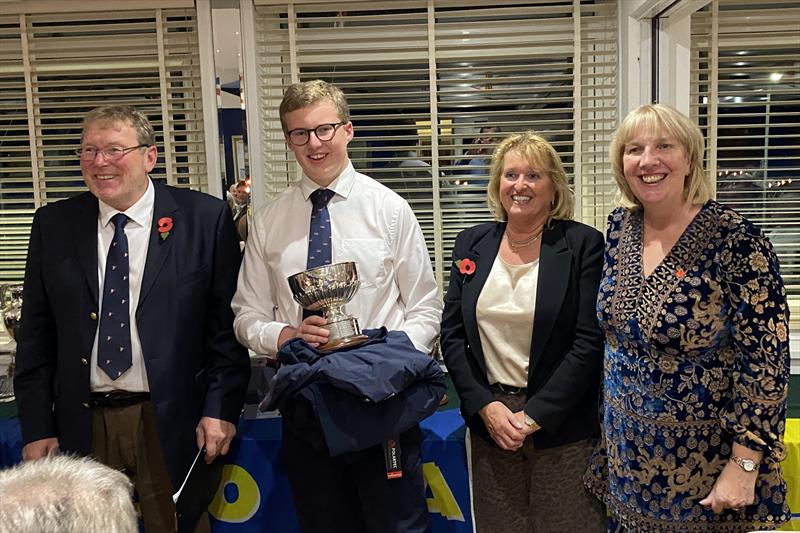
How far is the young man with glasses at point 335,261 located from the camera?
1.95 m

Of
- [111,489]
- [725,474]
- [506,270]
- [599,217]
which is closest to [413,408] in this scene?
[506,270]

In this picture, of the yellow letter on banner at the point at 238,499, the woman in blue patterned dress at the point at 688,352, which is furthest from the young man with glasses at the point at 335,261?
the woman in blue patterned dress at the point at 688,352

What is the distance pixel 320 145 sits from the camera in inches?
79.7

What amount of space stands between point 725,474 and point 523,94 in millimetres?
1829

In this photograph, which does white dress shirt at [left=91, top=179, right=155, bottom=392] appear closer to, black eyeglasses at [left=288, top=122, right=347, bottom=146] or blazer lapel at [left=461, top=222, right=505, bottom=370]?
black eyeglasses at [left=288, top=122, right=347, bottom=146]

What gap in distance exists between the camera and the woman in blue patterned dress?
1589 mm

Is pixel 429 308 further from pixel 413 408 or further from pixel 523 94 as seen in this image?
pixel 523 94

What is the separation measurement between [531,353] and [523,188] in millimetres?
464

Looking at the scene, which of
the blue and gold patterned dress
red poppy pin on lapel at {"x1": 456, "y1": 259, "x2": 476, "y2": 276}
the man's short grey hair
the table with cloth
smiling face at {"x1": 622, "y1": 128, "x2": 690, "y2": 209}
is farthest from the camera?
the table with cloth

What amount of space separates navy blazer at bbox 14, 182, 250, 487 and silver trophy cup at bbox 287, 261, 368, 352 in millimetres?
359

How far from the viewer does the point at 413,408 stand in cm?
186

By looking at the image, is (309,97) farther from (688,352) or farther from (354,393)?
(688,352)

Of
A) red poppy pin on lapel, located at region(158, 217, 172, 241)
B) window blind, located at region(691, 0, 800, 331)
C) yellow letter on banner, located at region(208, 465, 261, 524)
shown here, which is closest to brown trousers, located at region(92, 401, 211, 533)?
yellow letter on banner, located at region(208, 465, 261, 524)

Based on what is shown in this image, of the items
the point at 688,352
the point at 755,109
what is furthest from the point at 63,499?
the point at 755,109
